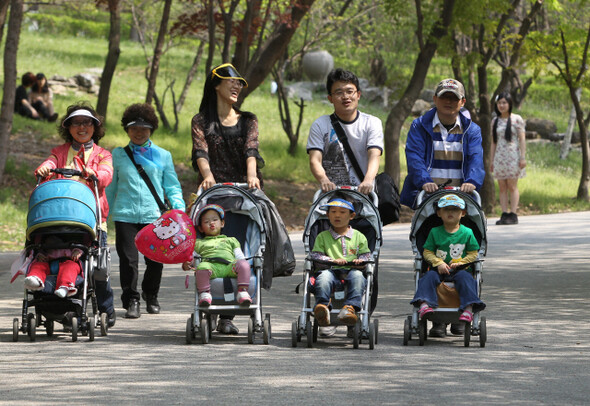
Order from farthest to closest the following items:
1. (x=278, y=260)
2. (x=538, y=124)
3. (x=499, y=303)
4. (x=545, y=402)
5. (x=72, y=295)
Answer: (x=538, y=124) < (x=499, y=303) < (x=278, y=260) < (x=72, y=295) < (x=545, y=402)

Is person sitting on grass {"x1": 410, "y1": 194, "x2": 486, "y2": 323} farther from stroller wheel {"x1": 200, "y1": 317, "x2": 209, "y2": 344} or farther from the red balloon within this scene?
the red balloon

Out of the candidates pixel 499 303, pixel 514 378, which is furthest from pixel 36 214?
pixel 499 303

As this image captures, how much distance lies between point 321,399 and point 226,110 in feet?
11.2

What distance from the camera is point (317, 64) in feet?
132

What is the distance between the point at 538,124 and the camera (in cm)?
3847

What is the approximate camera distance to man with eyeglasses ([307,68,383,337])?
8211 mm

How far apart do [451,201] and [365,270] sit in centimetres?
82

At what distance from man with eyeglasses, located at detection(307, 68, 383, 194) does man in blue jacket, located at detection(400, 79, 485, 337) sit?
331 millimetres

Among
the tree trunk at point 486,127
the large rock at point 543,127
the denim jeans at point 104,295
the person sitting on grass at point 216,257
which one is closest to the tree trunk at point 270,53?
the tree trunk at point 486,127

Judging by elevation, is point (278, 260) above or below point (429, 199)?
below

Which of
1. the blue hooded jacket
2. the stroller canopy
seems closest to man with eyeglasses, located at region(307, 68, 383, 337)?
the blue hooded jacket

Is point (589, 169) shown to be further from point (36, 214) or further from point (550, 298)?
point (36, 214)

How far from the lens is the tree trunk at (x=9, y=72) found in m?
16.9

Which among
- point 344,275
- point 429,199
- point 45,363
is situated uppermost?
point 429,199
